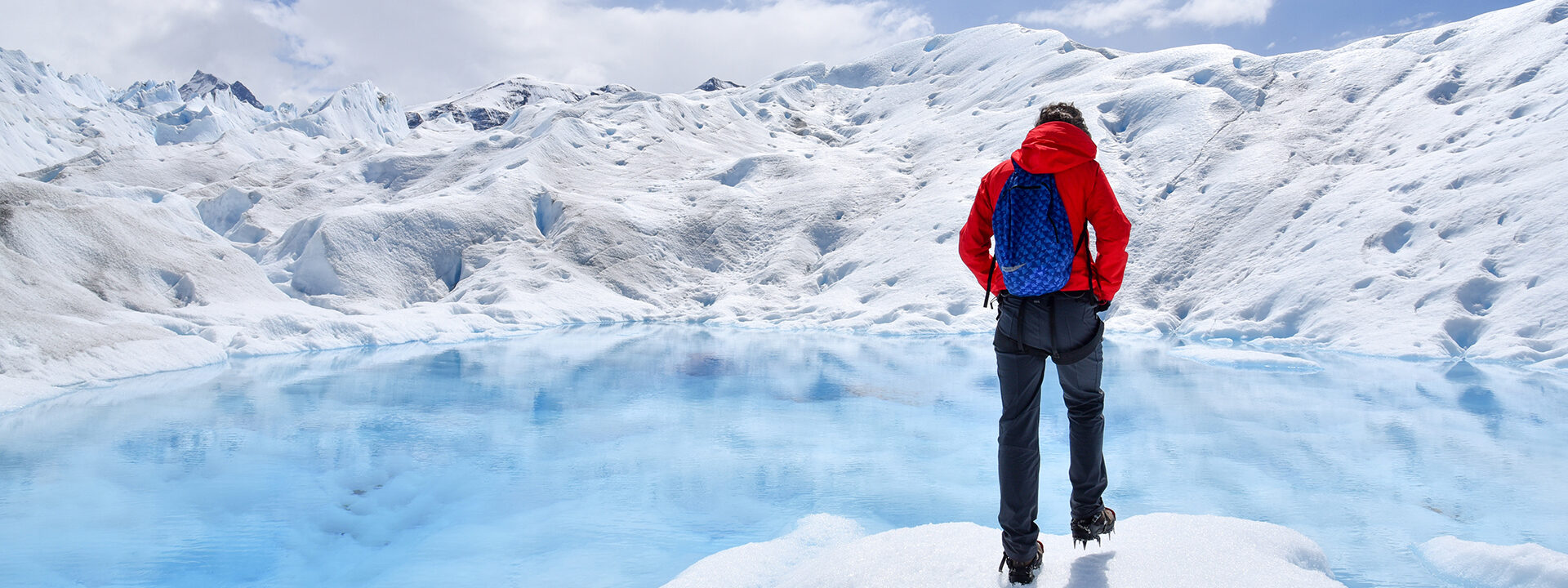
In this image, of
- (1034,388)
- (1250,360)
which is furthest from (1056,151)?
(1250,360)

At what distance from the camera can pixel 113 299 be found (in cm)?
1673

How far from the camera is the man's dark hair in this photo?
315 cm

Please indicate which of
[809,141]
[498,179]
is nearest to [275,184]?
[498,179]

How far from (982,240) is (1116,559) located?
1.46 m

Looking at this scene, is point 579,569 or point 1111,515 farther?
point 579,569

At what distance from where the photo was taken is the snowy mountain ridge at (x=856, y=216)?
15875 mm

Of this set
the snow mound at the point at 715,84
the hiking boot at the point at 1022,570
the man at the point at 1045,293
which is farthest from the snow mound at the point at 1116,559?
the snow mound at the point at 715,84

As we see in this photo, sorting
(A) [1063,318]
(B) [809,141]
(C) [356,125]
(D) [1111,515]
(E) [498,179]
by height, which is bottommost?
(D) [1111,515]

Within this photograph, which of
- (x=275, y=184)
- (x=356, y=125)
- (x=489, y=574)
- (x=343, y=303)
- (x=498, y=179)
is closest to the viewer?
(x=489, y=574)

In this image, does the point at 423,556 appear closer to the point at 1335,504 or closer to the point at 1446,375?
the point at 1335,504

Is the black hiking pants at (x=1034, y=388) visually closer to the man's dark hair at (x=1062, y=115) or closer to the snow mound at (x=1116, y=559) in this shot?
the snow mound at (x=1116, y=559)

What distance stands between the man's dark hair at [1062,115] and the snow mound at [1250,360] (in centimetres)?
1407

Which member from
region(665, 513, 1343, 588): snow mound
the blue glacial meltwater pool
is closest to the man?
region(665, 513, 1343, 588): snow mound

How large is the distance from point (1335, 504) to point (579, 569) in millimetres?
6127
